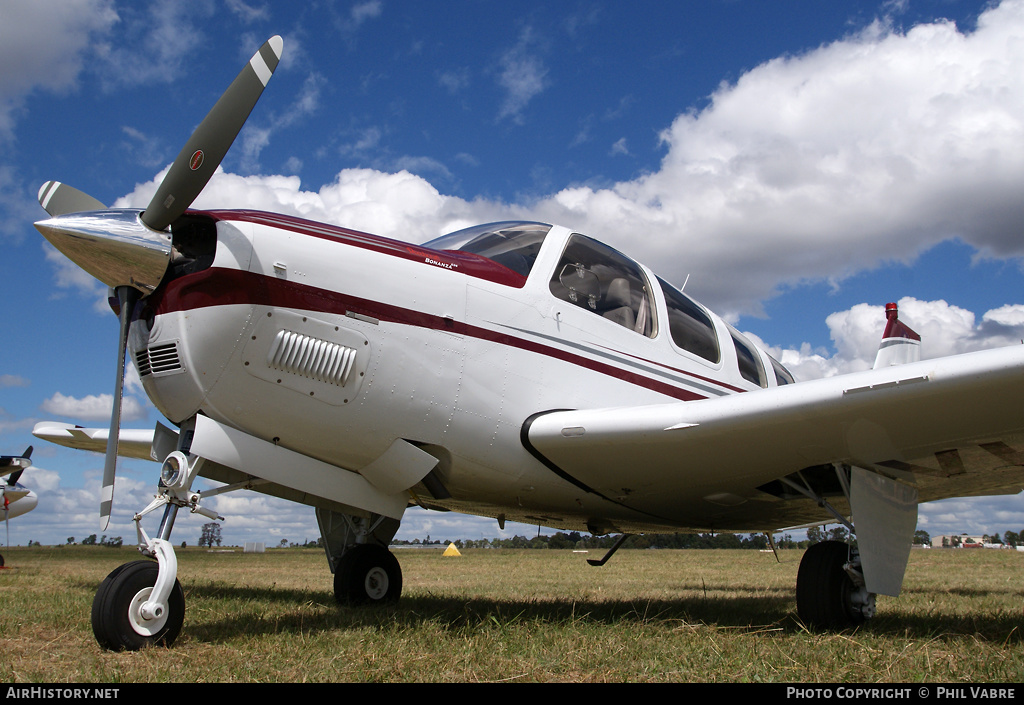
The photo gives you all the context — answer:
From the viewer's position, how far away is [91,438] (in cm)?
843

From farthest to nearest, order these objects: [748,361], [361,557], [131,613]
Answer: [748,361], [361,557], [131,613]

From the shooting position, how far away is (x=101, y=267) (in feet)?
12.6

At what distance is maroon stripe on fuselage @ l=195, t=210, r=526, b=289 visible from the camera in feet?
13.6

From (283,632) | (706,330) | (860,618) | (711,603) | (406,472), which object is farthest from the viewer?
(711,603)

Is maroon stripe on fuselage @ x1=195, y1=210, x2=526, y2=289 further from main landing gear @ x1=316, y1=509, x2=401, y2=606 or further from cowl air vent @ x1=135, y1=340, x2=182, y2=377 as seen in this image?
main landing gear @ x1=316, y1=509, x2=401, y2=606

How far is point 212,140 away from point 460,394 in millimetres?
2084

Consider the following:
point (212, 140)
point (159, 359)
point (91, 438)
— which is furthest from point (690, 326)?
point (91, 438)

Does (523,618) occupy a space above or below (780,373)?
below

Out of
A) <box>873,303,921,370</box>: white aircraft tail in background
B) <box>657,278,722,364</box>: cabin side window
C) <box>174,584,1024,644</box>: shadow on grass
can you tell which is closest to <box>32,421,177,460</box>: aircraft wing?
<box>174,584,1024,644</box>: shadow on grass

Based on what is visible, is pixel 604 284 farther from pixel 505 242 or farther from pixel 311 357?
Answer: pixel 311 357

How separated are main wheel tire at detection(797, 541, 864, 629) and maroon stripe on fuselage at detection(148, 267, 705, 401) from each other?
2.89m

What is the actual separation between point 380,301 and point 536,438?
4.68 ft
